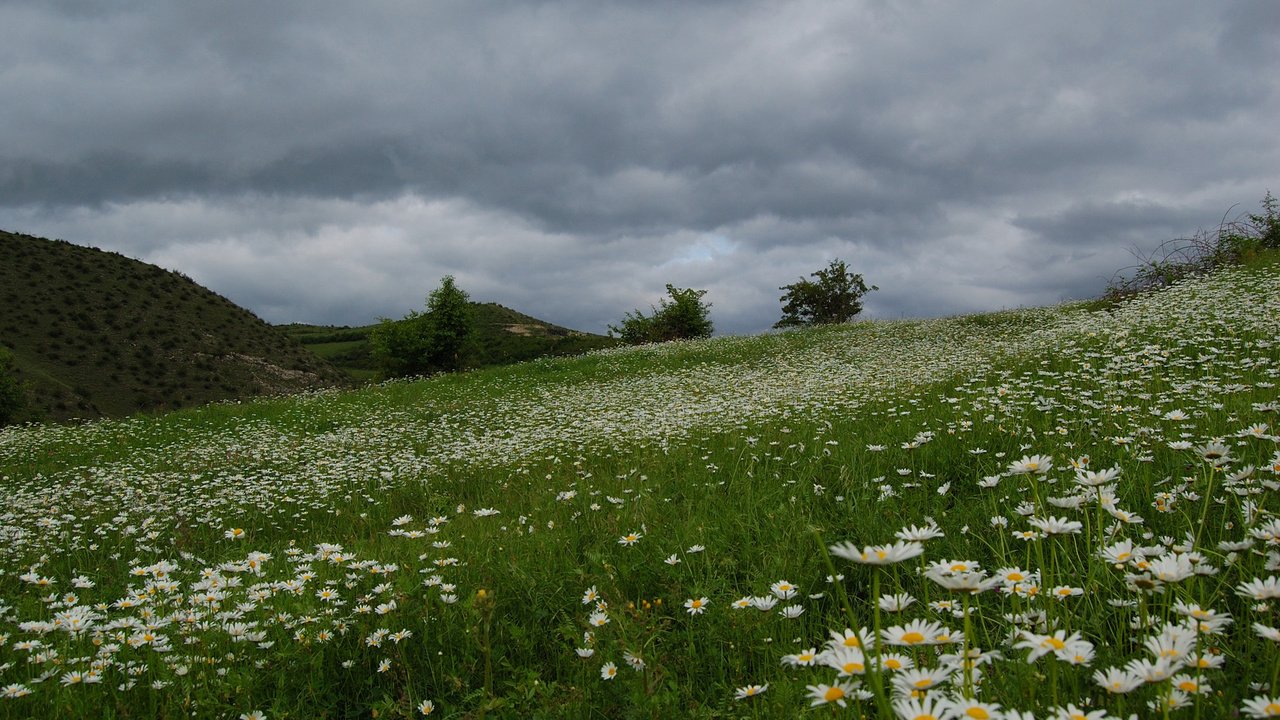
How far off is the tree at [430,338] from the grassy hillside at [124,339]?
1372cm

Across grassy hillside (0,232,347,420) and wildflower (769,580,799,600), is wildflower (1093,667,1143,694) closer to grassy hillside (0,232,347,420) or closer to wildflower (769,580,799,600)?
wildflower (769,580,799,600)

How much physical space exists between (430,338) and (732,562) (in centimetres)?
3178

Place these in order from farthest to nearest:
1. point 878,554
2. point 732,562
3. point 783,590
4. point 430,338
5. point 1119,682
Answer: point 430,338 → point 732,562 → point 783,590 → point 1119,682 → point 878,554

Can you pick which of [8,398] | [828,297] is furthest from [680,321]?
[8,398]

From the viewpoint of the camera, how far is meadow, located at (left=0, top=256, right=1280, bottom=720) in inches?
80.0

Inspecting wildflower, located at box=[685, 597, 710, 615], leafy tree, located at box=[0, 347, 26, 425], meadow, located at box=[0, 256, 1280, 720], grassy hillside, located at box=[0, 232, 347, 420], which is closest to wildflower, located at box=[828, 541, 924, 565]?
meadow, located at box=[0, 256, 1280, 720]

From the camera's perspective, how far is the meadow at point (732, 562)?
2.03 metres

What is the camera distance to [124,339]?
4119 cm

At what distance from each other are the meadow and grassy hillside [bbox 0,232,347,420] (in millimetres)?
33053

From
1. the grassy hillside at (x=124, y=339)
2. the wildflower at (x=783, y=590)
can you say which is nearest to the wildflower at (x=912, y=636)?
the wildflower at (x=783, y=590)

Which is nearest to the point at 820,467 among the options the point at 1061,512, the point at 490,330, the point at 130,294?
the point at 1061,512

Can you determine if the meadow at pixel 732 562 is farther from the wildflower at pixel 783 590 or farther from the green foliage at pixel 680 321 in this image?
the green foliage at pixel 680 321

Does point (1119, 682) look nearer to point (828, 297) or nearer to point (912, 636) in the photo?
point (912, 636)

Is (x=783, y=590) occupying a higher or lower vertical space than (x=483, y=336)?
lower
